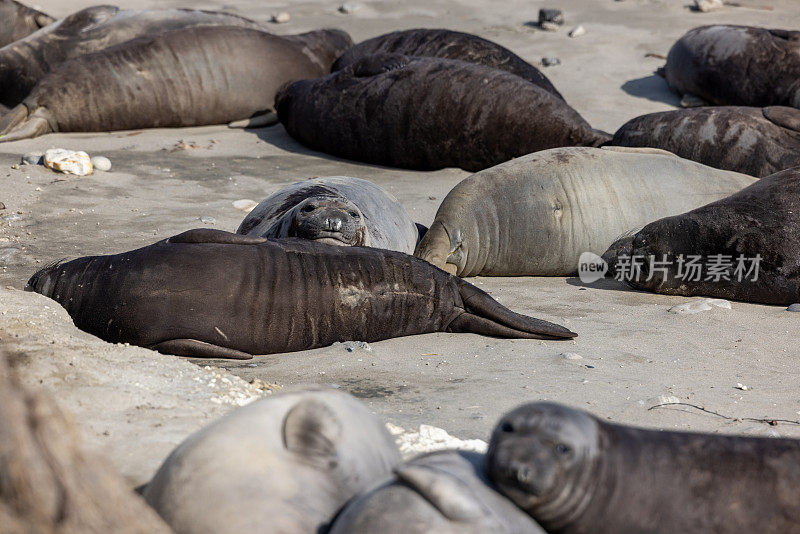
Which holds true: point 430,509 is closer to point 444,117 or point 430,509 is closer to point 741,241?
point 741,241

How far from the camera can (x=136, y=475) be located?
244cm

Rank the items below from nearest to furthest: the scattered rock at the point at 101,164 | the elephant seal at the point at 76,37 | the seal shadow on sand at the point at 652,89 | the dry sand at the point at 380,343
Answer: the dry sand at the point at 380,343 < the scattered rock at the point at 101,164 < the elephant seal at the point at 76,37 < the seal shadow on sand at the point at 652,89

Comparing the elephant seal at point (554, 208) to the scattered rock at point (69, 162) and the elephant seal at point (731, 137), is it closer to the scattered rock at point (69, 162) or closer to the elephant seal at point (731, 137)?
the elephant seal at point (731, 137)

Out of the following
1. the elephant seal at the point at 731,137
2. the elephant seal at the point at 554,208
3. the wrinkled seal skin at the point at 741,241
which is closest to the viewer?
the wrinkled seal skin at the point at 741,241

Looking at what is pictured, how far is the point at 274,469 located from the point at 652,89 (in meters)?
9.43

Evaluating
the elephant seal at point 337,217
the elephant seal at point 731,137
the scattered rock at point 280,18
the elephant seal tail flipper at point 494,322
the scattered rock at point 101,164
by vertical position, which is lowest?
the scattered rock at point 101,164

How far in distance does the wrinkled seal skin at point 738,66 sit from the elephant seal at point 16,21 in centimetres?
762

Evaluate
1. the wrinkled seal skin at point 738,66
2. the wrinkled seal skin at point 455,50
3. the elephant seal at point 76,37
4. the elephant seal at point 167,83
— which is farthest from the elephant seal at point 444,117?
the elephant seal at point 76,37

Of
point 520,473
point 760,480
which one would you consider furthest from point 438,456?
point 760,480

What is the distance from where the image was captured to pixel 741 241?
5.27 metres

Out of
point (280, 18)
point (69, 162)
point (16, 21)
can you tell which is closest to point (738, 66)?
point (69, 162)

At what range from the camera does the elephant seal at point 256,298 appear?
4078 millimetres

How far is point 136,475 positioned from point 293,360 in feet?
5.46

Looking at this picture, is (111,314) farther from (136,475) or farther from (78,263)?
(136,475)
